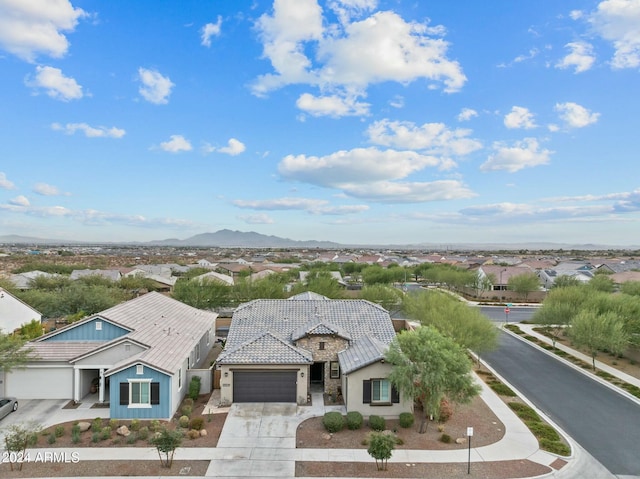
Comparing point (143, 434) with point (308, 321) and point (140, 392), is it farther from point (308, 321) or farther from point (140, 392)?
point (308, 321)

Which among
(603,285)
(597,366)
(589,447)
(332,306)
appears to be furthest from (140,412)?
(603,285)

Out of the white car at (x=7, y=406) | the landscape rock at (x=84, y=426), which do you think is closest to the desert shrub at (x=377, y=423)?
the landscape rock at (x=84, y=426)

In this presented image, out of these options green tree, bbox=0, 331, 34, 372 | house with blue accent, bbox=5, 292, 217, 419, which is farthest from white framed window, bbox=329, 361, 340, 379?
green tree, bbox=0, 331, 34, 372

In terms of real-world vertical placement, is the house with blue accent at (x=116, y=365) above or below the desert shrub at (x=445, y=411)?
above

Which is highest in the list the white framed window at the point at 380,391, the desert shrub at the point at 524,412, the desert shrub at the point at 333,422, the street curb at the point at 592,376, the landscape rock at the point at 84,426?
the white framed window at the point at 380,391

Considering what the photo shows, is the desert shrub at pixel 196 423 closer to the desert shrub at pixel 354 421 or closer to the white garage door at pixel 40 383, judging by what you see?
the desert shrub at pixel 354 421

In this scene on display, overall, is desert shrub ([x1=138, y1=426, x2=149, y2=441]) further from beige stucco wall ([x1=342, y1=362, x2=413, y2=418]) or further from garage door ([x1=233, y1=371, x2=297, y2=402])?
beige stucco wall ([x1=342, y1=362, x2=413, y2=418])

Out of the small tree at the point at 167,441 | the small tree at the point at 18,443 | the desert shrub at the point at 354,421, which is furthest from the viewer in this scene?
the desert shrub at the point at 354,421
